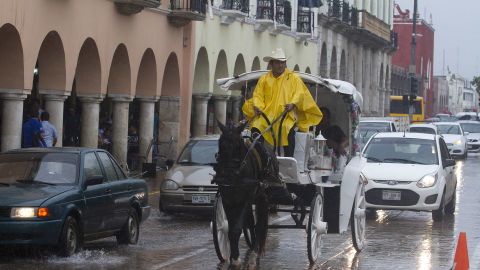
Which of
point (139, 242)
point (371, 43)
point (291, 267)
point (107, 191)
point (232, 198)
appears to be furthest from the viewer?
point (371, 43)

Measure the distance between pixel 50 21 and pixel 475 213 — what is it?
32.2 feet

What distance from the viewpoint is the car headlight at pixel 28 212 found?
1405 centimetres

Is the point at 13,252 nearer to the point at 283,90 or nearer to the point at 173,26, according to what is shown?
the point at 283,90

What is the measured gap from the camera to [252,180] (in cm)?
1361

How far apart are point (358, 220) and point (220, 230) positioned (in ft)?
9.54

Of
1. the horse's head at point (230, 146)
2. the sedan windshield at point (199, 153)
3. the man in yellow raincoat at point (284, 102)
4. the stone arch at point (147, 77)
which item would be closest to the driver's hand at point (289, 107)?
the man in yellow raincoat at point (284, 102)

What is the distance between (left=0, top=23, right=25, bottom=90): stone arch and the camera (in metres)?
24.1

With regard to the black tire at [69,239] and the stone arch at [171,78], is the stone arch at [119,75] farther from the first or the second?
the black tire at [69,239]

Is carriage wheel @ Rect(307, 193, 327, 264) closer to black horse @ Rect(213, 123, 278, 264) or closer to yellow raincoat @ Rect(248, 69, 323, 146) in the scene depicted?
black horse @ Rect(213, 123, 278, 264)

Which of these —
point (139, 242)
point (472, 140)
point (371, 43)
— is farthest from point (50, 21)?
point (371, 43)

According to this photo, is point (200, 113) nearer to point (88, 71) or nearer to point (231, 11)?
point (231, 11)

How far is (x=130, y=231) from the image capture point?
1644 cm

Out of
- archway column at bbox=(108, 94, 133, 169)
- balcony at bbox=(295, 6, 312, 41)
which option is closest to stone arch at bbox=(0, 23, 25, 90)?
archway column at bbox=(108, 94, 133, 169)

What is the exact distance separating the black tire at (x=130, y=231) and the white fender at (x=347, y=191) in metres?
2.97
